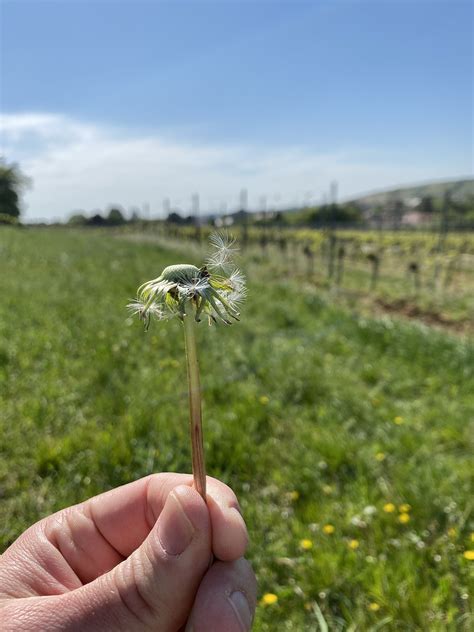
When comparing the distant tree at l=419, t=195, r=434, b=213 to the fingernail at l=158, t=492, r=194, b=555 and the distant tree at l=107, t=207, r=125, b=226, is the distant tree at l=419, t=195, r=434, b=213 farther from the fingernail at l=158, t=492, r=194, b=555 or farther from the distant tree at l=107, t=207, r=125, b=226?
the fingernail at l=158, t=492, r=194, b=555

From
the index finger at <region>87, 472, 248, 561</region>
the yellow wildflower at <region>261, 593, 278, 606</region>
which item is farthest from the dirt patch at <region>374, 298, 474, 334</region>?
the index finger at <region>87, 472, 248, 561</region>

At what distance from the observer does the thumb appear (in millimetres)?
1060

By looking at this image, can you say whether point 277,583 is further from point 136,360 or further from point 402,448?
point 136,360

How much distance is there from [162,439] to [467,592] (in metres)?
2.03

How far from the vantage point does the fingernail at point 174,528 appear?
108 centimetres

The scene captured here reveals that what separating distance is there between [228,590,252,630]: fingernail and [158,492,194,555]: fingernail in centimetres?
16

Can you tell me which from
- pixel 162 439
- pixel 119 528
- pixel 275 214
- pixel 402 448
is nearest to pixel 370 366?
pixel 402 448

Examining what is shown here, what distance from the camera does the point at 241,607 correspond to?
1.11 meters

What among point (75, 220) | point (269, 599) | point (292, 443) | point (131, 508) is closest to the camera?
point (131, 508)

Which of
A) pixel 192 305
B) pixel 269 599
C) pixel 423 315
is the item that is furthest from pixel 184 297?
pixel 423 315

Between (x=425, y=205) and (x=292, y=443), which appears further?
(x=425, y=205)

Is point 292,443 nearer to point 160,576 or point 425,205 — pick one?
point 160,576

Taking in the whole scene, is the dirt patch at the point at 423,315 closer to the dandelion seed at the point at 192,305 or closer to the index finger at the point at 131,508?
the index finger at the point at 131,508

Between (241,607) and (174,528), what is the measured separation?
24 cm
